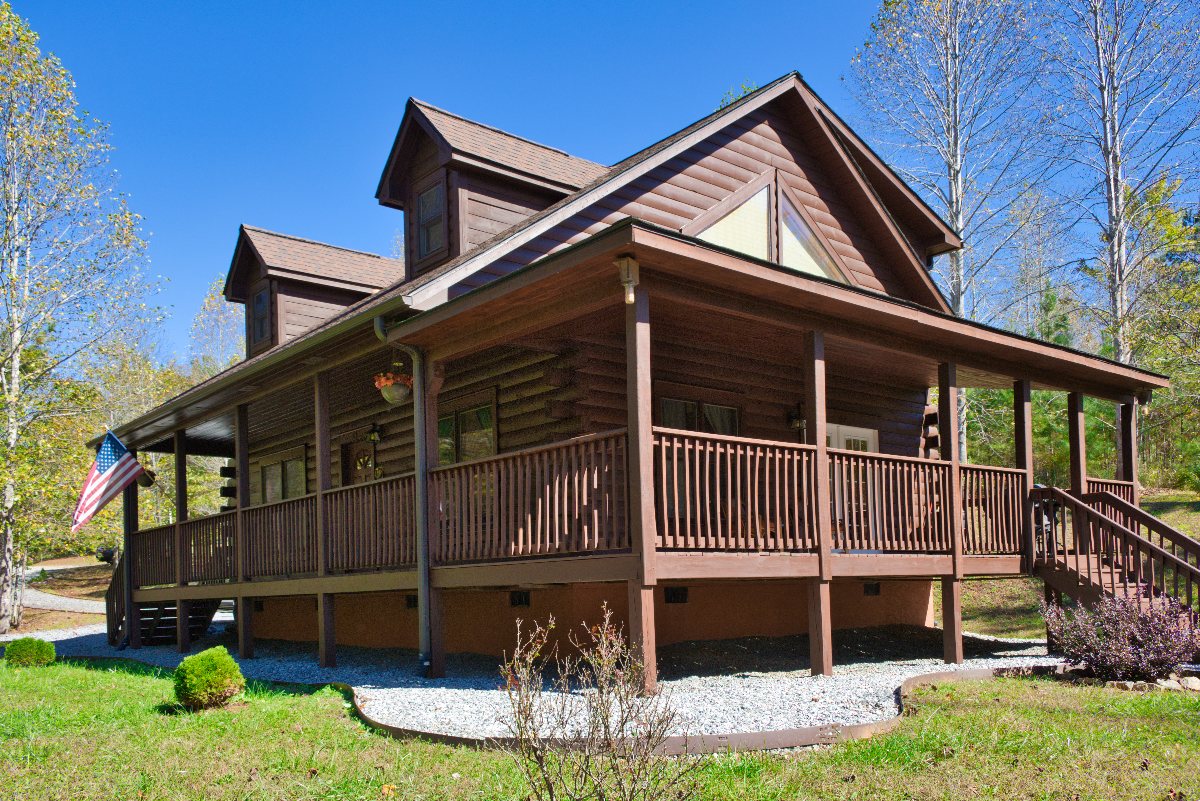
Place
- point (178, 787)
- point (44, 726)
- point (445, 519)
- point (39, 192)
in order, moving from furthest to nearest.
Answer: point (39, 192) < point (445, 519) < point (44, 726) < point (178, 787)

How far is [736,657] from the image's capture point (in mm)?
13344

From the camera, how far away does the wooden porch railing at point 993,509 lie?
1385 centimetres

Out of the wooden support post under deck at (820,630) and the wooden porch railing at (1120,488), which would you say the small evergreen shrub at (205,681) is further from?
the wooden porch railing at (1120,488)

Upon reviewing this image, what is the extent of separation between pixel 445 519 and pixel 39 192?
61.0ft

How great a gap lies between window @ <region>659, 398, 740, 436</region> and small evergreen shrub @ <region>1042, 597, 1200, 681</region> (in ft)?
17.8

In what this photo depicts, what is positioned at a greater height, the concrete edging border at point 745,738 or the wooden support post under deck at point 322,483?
the wooden support post under deck at point 322,483

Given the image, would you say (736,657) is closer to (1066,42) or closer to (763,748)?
(763,748)

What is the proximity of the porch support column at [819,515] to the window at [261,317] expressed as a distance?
12.4 meters

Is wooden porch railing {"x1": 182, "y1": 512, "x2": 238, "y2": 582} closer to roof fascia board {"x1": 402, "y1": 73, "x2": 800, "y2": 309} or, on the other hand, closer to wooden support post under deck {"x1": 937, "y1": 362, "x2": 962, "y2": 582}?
roof fascia board {"x1": 402, "y1": 73, "x2": 800, "y2": 309}

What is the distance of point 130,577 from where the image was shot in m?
20.1

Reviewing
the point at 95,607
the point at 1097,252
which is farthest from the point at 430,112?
the point at 95,607

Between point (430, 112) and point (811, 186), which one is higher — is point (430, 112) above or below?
above

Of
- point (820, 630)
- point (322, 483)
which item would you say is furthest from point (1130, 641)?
point (322, 483)

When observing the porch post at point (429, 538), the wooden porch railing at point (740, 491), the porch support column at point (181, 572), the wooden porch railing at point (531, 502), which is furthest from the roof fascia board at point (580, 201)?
the porch support column at point (181, 572)
